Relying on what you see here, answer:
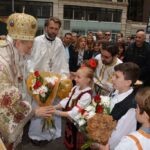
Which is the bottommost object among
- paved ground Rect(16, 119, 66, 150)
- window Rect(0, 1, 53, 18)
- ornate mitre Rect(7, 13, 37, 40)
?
paved ground Rect(16, 119, 66, 150)

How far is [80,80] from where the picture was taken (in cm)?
431

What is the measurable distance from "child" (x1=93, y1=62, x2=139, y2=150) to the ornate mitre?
34.0 inches

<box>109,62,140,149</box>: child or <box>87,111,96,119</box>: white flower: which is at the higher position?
<box>109,62,140,149</box>: child

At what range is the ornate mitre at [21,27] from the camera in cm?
326

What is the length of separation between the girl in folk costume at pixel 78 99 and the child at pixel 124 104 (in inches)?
27.8

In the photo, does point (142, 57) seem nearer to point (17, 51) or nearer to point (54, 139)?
point (54, 139)

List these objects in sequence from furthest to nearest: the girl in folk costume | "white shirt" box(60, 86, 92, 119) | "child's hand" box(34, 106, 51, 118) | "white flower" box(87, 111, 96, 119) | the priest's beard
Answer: the priest's beard < the girl in folk costume < "white shirt" box(60, 86, 92, 119) < "white flower" box(87, 111, 96, 119) < "child's hand" box(34, 106, 51, 118)

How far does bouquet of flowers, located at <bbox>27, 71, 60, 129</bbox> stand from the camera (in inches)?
180

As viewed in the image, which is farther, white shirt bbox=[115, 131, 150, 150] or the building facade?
the building facade

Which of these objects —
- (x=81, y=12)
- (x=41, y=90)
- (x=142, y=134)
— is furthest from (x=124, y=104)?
(x=81, y=12)

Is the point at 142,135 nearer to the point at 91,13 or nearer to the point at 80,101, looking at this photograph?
the point at 80,101

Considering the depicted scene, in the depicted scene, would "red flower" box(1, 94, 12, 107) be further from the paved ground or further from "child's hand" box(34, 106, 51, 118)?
the paved ground

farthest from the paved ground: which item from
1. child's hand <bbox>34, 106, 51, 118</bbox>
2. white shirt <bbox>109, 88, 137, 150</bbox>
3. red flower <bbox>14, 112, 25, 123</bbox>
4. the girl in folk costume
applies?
white shirt <bbox>109, 88, 137, 150</bbox>


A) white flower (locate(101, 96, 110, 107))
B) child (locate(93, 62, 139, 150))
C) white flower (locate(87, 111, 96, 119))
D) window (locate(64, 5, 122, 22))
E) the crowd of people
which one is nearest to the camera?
the crowd of people
